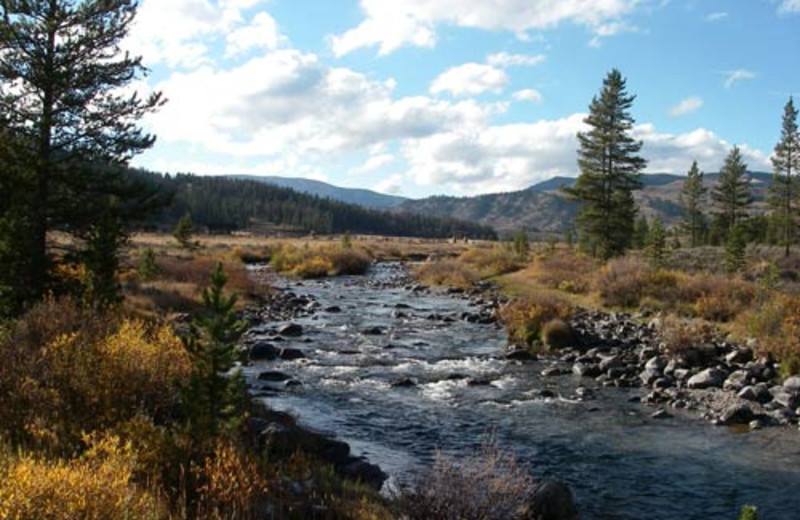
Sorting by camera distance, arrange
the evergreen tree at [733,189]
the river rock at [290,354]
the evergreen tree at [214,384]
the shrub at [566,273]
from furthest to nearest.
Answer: the evergreen tree at [733,189]
the shrub at [566,273]
the river rock at [290,354]
the evergreen tree at [214,384]

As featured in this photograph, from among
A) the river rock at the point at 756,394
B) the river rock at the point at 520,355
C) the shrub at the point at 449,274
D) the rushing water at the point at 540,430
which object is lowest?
the rushing water at the point at 540,430

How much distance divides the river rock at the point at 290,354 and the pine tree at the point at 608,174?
1226 inches

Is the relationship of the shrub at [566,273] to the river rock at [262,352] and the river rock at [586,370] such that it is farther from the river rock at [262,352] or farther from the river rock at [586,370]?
the river rock at [262,352]

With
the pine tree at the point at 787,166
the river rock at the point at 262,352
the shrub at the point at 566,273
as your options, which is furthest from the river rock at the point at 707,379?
the pine tree at the point at 787,166

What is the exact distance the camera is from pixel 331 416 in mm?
15562

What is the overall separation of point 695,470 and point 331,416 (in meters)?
7.91

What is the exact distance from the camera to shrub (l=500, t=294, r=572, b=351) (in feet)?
83.9

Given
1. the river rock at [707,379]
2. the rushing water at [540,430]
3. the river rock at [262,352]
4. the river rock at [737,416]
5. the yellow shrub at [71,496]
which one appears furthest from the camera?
the river rock at [262,352]

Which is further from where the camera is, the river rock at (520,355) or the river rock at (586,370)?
the river rock at (520,355)

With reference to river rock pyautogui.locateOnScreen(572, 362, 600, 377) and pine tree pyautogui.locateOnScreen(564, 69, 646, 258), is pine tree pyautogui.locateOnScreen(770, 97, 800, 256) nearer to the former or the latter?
pine tree pyautogui.locateOnScreen(564, 69, 646, 258)

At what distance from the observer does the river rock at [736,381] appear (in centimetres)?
1780

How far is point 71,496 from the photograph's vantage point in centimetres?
585

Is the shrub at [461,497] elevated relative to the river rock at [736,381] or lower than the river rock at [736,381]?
elevated

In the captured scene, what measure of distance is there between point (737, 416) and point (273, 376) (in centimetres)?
1232
